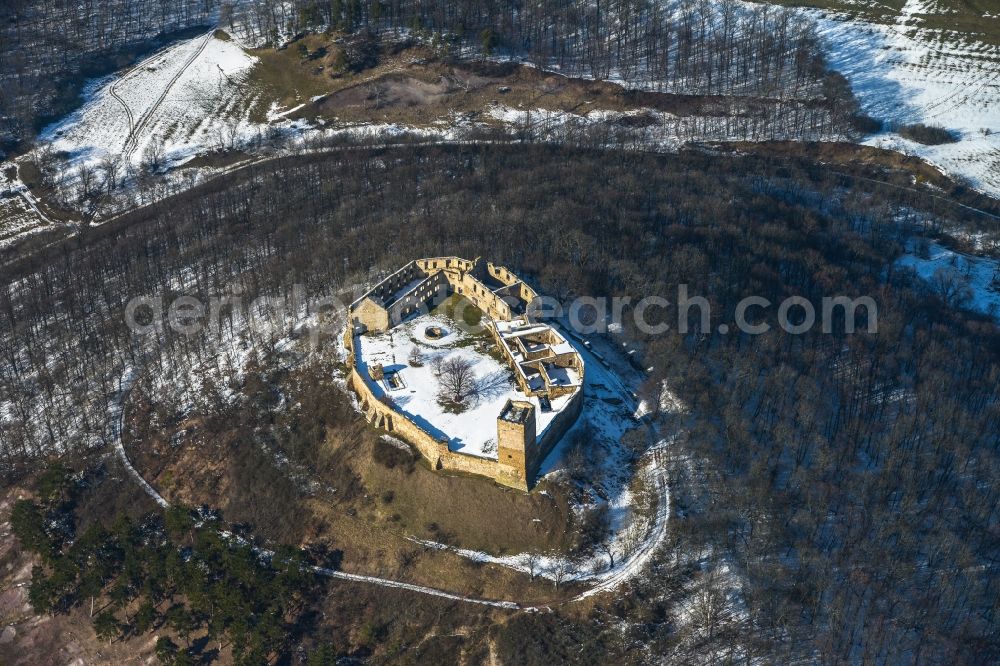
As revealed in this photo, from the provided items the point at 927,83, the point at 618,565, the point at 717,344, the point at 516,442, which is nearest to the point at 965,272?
the point at 717,344

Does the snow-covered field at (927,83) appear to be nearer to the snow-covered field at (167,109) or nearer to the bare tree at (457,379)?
the bare tree at (457,379)

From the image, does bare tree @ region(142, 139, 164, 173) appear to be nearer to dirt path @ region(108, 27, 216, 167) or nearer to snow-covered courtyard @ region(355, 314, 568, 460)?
dirt path @ region(108, 27, 216, 167)

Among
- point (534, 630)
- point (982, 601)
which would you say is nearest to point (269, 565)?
point (534, 630)

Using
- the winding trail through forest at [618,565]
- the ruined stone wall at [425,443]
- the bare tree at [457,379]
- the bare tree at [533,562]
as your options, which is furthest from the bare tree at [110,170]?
the bare tree at [533,562]

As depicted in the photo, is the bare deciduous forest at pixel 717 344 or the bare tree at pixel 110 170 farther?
the bare tree at pixel 110 170

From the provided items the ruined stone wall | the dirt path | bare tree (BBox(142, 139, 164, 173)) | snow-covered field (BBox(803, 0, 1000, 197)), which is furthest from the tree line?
Result: snow-covered field (BBox(803, 0, 1000, 197))

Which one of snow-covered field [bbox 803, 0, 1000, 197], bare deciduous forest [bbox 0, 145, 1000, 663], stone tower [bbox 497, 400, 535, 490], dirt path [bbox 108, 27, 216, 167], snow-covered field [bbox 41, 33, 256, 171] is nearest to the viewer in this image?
bare deciduous forest [bbox 0, 145, 1000, 663]
